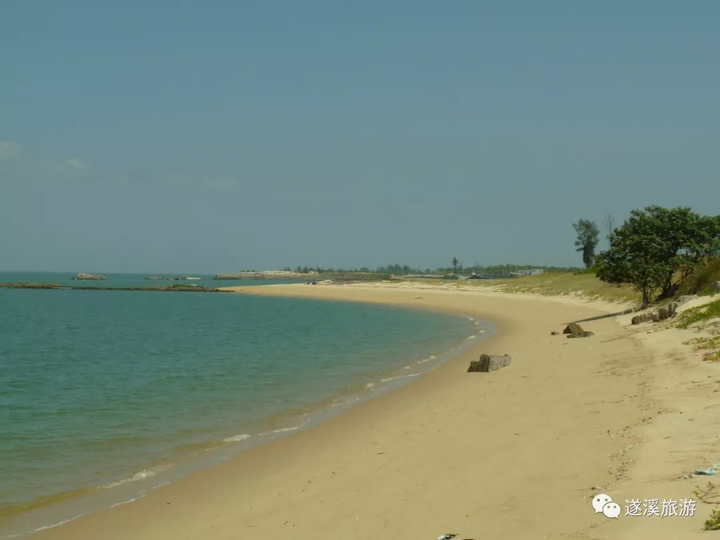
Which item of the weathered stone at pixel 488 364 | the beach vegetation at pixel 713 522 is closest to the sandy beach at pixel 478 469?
the beach vegetation at pixel 713 522

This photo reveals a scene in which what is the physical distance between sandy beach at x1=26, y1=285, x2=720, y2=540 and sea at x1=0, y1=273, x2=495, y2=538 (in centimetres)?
115

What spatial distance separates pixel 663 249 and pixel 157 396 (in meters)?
28.9

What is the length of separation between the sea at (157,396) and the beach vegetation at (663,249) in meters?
9.31

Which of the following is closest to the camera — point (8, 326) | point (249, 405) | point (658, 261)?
point (249, 405)

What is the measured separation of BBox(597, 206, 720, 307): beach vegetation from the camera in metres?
35.0

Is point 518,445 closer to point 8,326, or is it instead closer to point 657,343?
point 657,343

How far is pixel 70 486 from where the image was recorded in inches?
456

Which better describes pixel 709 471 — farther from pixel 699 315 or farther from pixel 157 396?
pixel 157 396

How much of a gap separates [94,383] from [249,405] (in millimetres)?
7802

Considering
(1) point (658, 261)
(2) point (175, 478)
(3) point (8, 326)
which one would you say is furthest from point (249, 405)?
(3) point (8, 326)

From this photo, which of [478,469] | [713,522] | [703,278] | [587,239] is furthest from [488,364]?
[587,239]

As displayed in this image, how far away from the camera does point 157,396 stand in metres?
20.0

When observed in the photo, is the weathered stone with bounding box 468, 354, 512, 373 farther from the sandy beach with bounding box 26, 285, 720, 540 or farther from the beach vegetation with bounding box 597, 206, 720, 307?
the beach vegetation with bounding box 597, 206, 720, 307

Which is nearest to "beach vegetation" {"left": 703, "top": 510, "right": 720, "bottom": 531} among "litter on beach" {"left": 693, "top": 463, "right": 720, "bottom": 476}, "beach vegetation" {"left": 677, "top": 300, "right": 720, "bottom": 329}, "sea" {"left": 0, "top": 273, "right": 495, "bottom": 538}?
"litter on beach" {"left": 693, "top": 463, "right": 720, "bottom": 476}
